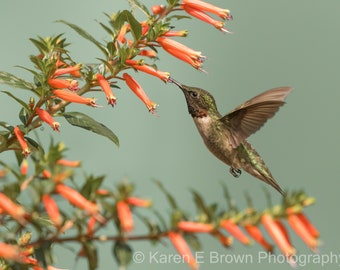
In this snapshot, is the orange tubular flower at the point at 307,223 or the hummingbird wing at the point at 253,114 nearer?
the orange tubular flower at the point at 307,223

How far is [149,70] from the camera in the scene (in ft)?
13.5

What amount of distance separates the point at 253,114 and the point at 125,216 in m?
2.93

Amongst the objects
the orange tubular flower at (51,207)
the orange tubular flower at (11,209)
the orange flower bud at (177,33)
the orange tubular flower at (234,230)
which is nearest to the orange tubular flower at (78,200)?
the orange tubular flower at (51,207)

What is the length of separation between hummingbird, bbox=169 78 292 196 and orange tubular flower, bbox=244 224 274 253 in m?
2.64

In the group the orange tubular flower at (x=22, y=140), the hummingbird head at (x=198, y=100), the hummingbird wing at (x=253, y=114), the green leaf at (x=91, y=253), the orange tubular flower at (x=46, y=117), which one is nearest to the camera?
the green leaf at (x=91, y=253)

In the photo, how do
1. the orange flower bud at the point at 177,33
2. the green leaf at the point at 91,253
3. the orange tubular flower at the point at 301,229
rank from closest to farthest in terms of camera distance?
the orange tubular flower at the point at 301,229, the green leaf at the point at 91,253, the orange flower bud at the point at 177,33

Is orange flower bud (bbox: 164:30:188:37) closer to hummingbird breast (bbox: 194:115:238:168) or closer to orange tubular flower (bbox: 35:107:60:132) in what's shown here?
orange tubular flower (bbox: 35:107:60:132)

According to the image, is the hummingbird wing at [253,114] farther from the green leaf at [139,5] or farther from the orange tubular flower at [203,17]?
the green leaf at [139,5]

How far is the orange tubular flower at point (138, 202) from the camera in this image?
235cm

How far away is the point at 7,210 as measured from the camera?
2438 millimetres

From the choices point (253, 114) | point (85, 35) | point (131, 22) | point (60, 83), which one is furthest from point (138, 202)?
point (253, 114)

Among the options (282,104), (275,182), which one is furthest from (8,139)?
(275,182)

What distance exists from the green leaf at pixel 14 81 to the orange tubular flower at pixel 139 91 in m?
0.65

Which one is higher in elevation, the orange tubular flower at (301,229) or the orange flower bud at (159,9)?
the orange flower bud at (159,9)
